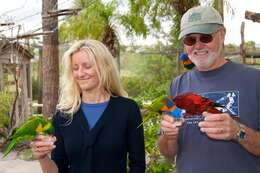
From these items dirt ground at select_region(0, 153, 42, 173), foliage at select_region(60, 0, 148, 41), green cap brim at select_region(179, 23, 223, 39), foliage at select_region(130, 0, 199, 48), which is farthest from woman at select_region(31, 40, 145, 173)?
foliage at select_region(60, 0, 148, 41)

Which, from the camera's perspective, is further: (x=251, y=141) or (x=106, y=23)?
(x=106, y=23)

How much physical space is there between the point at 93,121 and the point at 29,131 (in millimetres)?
321

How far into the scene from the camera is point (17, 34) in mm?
3697

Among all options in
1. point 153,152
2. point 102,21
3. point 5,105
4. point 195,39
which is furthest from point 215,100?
point 102,21

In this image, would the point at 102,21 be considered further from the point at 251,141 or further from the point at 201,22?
the point at 251,141

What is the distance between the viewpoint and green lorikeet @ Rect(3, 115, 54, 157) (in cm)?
173

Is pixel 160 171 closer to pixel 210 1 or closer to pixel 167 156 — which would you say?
pixel 167 156

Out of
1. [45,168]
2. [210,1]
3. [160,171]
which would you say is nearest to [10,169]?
[160,171]

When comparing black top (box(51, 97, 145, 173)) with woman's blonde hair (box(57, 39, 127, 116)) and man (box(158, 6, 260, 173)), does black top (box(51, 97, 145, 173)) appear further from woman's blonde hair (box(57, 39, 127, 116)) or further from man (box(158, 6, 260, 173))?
man (box(158, 6, 260, 173))

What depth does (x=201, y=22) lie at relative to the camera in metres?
1.79

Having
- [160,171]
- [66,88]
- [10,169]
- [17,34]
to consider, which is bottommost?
[10,169]

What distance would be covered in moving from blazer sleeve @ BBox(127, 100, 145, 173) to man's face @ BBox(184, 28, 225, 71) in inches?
15.7

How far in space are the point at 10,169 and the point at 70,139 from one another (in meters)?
5.07

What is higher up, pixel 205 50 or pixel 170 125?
pixel 205 50
